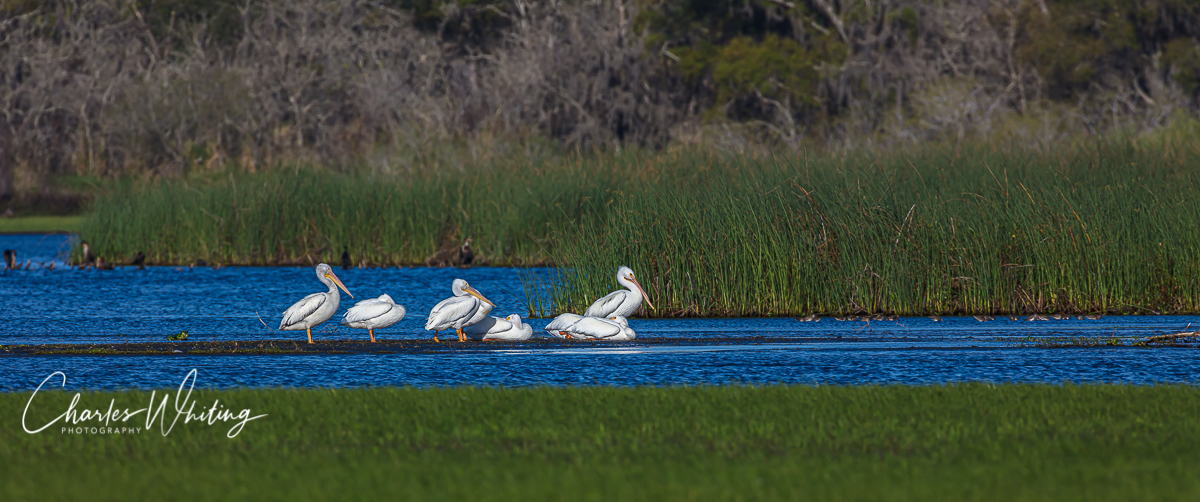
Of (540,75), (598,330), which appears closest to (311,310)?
(598,330)

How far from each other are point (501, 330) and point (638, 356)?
205cm

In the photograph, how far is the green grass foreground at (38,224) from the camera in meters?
52.4

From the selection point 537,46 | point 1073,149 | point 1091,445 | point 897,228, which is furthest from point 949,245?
point 537,46

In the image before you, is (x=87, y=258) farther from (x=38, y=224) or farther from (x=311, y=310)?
(x=38, y=224)

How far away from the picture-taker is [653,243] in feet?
65.0

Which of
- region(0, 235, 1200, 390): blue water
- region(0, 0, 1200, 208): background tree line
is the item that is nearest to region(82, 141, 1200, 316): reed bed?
region(0, 235, 1200, 390): blue water

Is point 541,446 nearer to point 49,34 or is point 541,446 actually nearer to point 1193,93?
point 1193,93

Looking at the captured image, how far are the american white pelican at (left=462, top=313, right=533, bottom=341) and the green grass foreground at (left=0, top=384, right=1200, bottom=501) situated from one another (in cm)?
542

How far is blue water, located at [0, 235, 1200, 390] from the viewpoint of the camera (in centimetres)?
1311

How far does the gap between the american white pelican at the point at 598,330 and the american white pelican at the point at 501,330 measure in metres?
0.43

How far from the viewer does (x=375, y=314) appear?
16031mm

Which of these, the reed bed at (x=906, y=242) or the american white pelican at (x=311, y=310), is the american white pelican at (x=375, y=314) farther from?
the reed bed at (x=906, y=242)

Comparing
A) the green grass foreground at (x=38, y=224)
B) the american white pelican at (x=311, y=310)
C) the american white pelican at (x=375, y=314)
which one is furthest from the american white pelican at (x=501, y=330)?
the green grass foreground at (x=38, y=224)

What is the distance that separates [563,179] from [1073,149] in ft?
32.3
